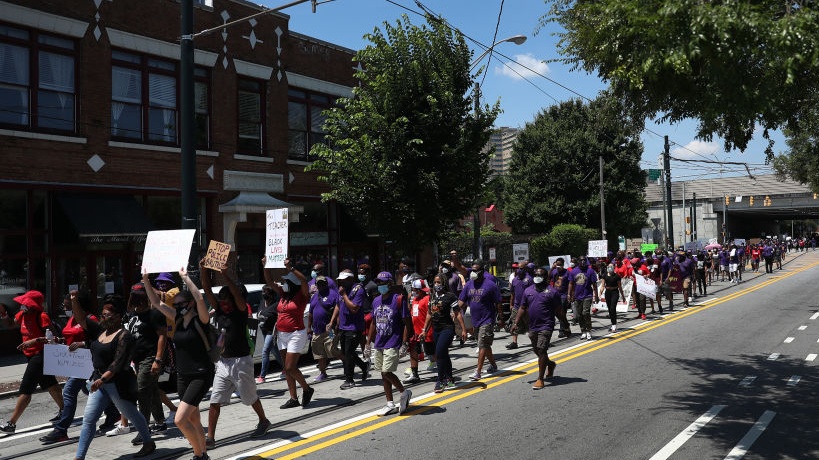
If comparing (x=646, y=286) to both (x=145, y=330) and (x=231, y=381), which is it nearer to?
(x=231, y=381)

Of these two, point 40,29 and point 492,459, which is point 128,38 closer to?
point 40,29

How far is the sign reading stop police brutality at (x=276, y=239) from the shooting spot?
9142mm

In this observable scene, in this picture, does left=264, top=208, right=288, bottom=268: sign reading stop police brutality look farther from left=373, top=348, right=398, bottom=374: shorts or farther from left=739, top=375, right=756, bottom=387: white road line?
left=739, top=375, right=756, bottom=387: white road line

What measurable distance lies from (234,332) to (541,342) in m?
4.54

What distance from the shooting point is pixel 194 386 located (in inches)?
244

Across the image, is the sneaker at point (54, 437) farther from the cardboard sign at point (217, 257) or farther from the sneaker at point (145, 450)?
the cardboard sign at point (217, 257)

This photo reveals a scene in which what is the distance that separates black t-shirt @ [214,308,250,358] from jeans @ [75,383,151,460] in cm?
105

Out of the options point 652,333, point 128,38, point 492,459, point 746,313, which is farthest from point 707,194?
point 492,459

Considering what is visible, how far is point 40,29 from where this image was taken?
47.9ft

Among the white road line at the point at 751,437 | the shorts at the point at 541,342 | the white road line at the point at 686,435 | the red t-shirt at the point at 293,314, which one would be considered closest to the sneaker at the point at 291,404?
the red t-shirt at the point at 293,314

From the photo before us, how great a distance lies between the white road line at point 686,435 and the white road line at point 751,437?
462 millimetres

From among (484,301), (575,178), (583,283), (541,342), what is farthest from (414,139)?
(575,178)

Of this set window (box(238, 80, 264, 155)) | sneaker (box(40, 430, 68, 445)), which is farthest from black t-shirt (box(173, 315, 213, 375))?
window (box(238, 80, 264, 155))

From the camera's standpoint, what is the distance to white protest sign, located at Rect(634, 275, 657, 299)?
17109 mm
